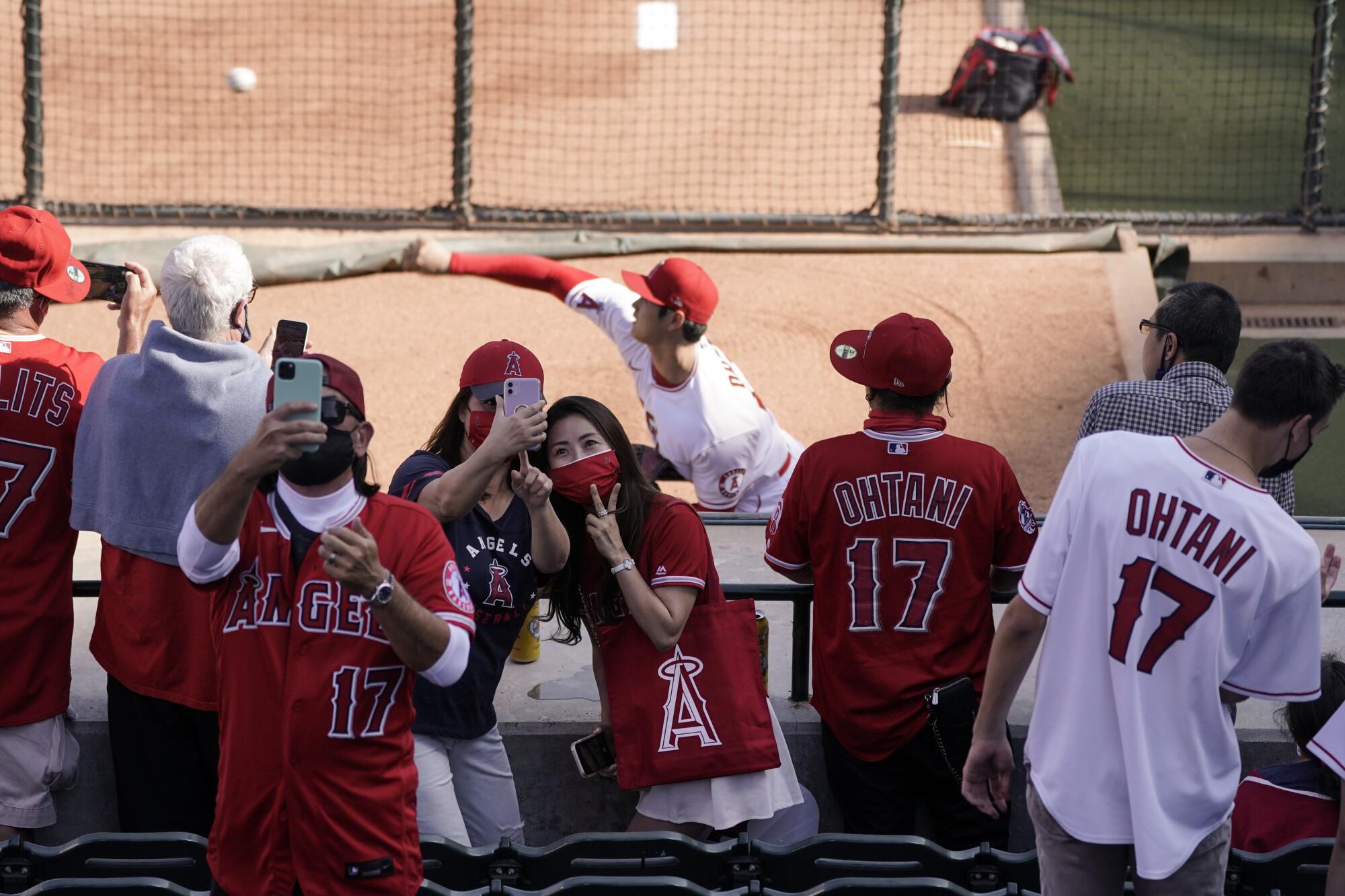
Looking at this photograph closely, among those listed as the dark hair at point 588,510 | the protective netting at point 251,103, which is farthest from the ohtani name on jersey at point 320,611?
the protective netting at point 251,103

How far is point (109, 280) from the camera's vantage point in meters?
3.69

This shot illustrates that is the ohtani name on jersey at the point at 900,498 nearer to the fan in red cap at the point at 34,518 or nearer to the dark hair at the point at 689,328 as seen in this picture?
the fan in red cap at the point at 34,518

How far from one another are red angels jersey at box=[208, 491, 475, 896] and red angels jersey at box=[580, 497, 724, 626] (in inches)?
27.5

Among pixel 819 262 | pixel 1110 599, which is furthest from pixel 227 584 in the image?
pixel 819 262

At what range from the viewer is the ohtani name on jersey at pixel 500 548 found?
324 cm

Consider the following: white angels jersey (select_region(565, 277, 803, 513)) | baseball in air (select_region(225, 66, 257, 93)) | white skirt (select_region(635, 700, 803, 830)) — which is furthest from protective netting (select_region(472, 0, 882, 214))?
white skirt (select_region(635, 700, 803, 830))

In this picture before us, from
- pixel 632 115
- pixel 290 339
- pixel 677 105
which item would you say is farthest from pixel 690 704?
pixel 677 105

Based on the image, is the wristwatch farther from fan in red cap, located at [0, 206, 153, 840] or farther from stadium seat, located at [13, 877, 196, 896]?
fan in red cap, located at [0, 206, 153, 840]

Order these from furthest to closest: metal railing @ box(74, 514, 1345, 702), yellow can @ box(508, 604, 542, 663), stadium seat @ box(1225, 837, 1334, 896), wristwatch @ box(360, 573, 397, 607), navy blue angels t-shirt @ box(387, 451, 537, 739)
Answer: yellow can @ box(508, 604, 542, 663) → metal railing @ box(74, 514, 1345, 702) → navy blue angels t-shirt @ box(387, 451, 537, 739) → stadium seat @ box(1225, 837, 1334, 896) → wristwatch @ box(360, 573, 397, 607)

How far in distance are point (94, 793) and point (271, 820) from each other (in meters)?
1.33

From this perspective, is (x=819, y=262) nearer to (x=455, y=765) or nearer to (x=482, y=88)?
(x=482, y=88)

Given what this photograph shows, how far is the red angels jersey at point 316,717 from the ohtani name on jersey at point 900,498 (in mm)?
1054

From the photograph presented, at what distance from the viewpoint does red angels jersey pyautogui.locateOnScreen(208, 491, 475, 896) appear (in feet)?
8.36

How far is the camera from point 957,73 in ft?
36.3
